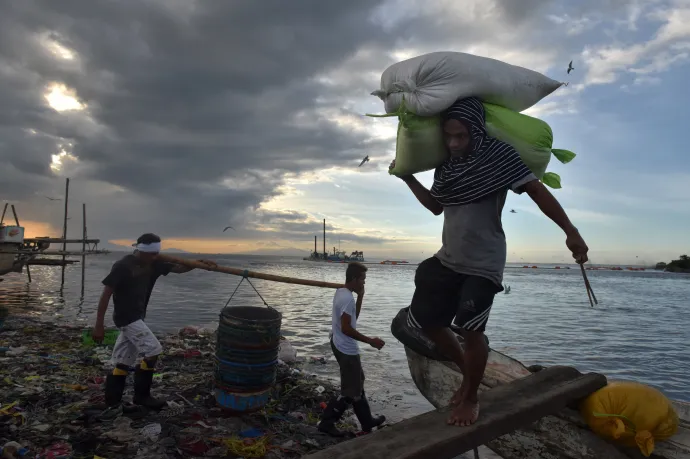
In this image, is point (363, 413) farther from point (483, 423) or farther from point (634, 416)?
point (634, 416)

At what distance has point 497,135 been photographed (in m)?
3.00

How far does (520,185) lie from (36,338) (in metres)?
11.4

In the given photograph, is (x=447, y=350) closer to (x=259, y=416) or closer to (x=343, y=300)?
(x=343, y=300)

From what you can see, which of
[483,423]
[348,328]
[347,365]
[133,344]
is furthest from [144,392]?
[483,423]

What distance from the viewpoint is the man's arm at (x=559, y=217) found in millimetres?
2666

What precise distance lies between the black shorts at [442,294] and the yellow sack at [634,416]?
3.92ft

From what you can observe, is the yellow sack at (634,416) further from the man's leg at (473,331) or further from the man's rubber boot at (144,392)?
the man's rubber boot at (144,392)

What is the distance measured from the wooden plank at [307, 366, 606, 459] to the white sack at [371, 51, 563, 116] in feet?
6.59

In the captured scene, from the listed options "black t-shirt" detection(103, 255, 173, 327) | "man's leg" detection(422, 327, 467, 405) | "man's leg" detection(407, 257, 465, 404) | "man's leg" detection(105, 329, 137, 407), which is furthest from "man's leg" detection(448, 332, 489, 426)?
"man's leg" detection(105, 329, 137, 407)

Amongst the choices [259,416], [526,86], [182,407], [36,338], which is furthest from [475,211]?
[36,338]

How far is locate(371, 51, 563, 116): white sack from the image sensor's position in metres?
2.90

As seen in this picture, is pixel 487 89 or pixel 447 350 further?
pixel 447 350

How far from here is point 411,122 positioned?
301cm

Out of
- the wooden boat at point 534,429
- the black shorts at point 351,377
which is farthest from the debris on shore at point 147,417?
the wooden boat at point 534,429
